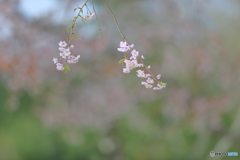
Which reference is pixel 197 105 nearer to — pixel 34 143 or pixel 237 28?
pixel 237 28

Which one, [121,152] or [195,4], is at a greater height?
[195,4]

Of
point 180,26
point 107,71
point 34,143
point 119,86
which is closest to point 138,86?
point 119,86

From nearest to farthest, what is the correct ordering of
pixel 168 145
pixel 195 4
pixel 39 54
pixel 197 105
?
pixel 39 54, pixel 195 4, pixel 197 105, pixel 168 145

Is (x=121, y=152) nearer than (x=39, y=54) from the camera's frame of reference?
No

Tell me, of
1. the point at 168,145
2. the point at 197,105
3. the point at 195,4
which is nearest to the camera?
the point at 195,4

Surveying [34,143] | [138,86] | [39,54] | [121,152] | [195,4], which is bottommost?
[121,152]

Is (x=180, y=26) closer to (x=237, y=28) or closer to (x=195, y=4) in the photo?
(x=195, y=4)

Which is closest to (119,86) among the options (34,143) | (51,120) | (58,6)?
(51,120)
